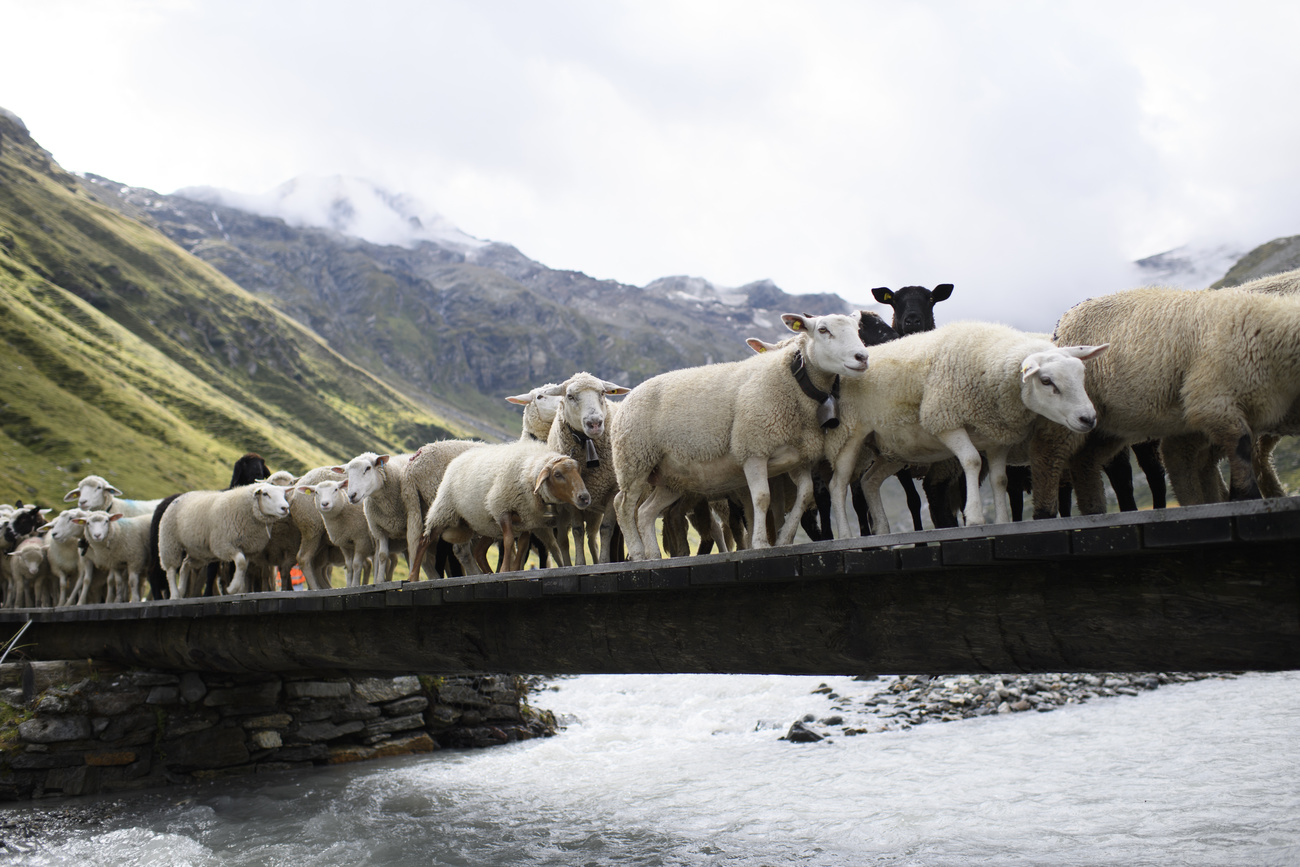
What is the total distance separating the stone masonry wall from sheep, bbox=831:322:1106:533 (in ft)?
44.5

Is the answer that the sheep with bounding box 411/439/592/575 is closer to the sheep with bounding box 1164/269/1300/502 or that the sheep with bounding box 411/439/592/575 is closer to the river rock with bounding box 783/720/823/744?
the sheep with bounding box 1164/269/1300/502

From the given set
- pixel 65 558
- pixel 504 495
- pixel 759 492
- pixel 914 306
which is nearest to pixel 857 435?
pixel 759 492

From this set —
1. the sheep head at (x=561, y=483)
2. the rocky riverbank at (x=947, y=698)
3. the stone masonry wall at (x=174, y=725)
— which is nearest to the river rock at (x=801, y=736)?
the rocky riverbank at (x=947, y=698)

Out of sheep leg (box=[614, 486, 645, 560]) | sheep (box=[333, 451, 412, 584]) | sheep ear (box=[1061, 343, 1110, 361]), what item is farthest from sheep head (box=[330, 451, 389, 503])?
sheep ear (box=[1061, 343, 1110, 361])

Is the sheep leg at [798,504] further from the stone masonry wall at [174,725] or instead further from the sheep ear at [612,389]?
the stone masonry wall at [174,725]

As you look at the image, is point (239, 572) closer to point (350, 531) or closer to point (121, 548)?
point (350, 531)

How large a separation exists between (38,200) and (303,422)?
60.0m

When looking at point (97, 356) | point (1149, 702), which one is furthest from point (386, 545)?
point (97, 356)

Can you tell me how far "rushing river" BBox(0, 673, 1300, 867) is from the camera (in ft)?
36.3

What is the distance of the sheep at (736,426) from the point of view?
27.6ft

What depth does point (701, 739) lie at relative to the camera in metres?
21.2

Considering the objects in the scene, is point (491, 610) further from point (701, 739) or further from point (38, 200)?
point (38, 200)

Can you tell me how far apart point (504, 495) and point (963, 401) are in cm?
619

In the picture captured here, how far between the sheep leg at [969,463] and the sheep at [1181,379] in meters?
0.55
